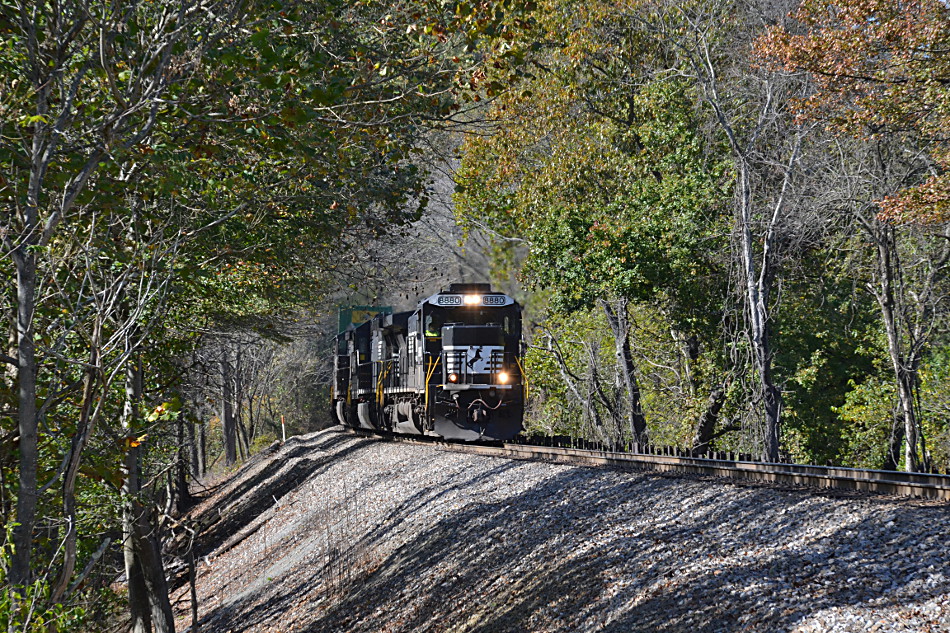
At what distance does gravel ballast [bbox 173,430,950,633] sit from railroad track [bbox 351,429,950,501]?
2.41 feet

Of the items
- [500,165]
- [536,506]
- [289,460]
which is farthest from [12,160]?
[289,460]

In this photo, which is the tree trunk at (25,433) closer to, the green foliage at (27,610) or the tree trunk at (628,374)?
the green foliage at (27,610)

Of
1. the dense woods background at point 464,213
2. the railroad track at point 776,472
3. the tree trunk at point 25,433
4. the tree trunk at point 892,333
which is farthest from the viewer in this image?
the tree trunk at point 892,333

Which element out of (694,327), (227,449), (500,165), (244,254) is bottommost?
(227,449)

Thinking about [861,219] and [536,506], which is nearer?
[536,506]

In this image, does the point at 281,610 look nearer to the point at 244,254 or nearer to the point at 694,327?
the point at 244,254

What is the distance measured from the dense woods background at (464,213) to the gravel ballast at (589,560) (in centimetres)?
240

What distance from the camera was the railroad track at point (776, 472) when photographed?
29.7 ft

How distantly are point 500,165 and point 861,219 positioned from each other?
10.5m

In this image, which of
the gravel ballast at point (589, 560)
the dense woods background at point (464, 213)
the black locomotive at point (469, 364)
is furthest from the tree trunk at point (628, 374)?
the gravel ballast at point (589, 560)

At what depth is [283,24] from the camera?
24.4 ft

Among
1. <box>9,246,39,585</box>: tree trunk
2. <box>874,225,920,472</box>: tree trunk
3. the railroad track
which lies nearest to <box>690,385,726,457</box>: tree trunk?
<box>874,225,920,472</box>: tree trunk

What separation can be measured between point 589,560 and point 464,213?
2007 centimetres

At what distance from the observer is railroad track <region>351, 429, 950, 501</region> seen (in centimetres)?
905
